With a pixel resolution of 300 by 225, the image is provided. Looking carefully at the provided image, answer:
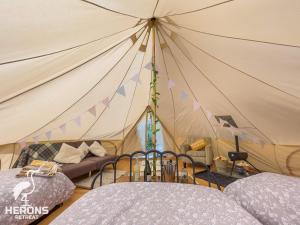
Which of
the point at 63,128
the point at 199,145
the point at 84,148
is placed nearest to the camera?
the point at 63,128

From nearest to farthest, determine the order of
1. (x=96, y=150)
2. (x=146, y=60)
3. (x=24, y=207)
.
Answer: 1. (x=24, y=207)
2. (x=146, y=60)
3. (x=96, y=150)

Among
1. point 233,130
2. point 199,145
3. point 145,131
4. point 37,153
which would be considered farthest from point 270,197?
point 145,131

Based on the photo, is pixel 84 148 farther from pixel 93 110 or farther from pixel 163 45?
pixel 163 45

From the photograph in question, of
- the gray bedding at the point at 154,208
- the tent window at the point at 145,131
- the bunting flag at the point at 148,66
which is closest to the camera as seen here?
the gray bedding at the point at 154,208

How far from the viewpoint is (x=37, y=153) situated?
324 cm

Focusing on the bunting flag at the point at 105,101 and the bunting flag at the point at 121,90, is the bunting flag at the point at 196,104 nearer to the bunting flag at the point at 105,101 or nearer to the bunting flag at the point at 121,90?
the bunting flag at the point at 121,90

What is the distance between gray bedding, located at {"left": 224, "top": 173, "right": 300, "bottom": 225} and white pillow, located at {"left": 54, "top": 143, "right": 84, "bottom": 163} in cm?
318

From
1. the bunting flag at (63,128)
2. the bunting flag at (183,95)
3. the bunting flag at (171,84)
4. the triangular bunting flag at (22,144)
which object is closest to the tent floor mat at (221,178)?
the bunting flag at (183,95)

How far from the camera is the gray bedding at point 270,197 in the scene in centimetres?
94

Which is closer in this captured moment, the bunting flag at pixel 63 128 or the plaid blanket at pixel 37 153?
the plaid blanket at pixel 37 153

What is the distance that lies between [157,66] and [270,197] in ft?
7.98

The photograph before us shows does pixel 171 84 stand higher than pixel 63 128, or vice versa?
pixel 171 84

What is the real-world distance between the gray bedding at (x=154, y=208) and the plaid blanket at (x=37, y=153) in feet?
9.04

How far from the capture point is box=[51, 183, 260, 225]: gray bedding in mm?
867
